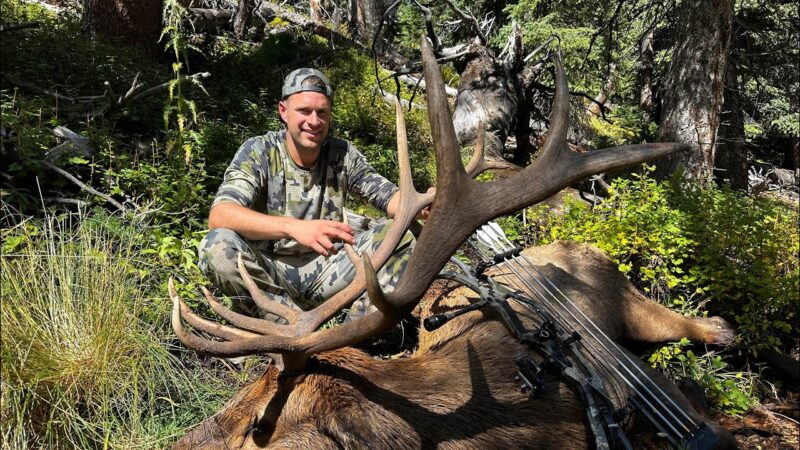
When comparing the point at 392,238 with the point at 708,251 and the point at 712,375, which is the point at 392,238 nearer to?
the point at 712,375

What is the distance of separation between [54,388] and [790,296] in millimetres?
4650

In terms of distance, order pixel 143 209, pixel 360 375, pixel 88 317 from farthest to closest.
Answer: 1. pixel 143 209
2. pixel 88 317
3. pixel 360 375

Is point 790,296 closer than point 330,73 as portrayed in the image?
Yes

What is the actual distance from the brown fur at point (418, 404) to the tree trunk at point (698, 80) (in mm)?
3733

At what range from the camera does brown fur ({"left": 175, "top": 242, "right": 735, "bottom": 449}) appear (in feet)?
7.36

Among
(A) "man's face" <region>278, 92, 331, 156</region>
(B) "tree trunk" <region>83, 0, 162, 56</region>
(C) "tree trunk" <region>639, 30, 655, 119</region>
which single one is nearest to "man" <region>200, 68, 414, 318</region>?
(A) "man's face" <region>278, 92, 331, 156</region>

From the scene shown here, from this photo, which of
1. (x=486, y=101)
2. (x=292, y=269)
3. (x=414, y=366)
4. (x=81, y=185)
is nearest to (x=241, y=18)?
(x=486, y=101)

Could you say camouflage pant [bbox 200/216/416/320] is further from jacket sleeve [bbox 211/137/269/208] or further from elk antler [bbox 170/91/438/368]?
elk antler [bbox 170/91/438/368]

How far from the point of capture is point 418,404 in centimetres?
243

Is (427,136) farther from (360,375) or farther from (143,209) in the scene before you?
(360,375)

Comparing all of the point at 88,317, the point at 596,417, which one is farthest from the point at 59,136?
the point at 596,417

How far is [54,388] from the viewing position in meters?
2.80

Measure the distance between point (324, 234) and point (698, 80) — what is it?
5.19 meters

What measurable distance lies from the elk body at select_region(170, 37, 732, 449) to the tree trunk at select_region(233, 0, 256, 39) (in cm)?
795
